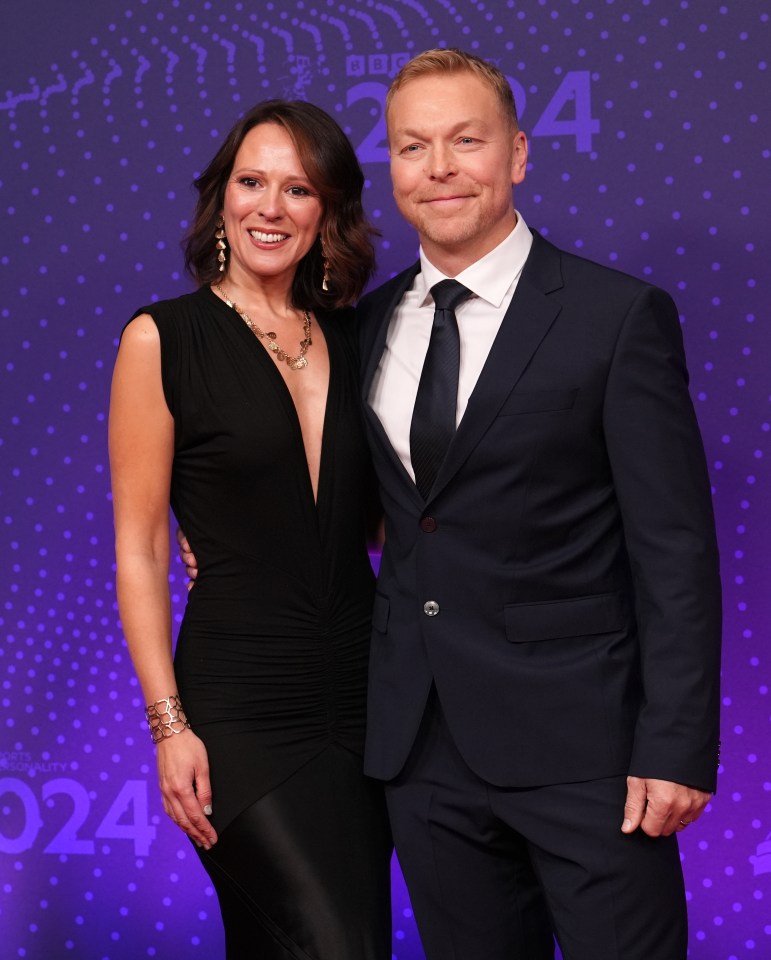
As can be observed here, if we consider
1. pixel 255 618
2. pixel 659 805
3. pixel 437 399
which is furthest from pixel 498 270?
pixel 659 805

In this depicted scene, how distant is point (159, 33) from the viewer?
329 cm

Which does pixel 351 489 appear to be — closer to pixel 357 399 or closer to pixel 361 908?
pixel 357 399

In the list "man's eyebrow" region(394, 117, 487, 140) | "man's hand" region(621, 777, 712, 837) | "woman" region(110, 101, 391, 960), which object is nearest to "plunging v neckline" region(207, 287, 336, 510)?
"woman" region(110, 101, 391, 960)

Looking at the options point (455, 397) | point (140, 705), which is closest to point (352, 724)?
point (455, 397)

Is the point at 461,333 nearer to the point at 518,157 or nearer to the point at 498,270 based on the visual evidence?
the point at 498,270

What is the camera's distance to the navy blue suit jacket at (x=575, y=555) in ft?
6.34

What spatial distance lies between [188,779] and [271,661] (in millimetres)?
248

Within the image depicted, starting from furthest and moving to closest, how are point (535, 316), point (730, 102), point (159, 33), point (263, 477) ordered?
point (159, 33) → point (730, 102) → point (263, 477) → point (535, 316)

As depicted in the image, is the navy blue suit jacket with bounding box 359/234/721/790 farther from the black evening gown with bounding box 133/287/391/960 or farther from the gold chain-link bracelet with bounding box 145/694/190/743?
the gold chain-link bracelet with bounding box 145/694/190/743

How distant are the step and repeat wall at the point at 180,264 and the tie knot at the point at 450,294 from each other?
104cm

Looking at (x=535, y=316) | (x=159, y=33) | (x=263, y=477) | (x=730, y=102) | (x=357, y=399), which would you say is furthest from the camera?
(x=159, y=33)

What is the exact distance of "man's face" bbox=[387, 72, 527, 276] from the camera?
211 centimetres

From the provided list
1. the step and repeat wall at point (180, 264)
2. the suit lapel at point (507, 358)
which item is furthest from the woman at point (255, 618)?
the step and repeat wall at point (180, 264)

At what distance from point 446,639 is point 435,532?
179 mm
